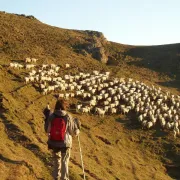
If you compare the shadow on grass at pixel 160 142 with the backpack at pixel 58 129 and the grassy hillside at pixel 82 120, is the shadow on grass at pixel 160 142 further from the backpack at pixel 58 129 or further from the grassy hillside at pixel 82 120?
the backpack at pixel 58 129

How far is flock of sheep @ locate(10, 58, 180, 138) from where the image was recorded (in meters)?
34.7

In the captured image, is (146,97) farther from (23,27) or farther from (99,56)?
(23,27)

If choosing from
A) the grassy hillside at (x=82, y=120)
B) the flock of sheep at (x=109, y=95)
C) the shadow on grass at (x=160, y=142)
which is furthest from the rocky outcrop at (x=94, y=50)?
the shadow on grass at (x=160, y=142)

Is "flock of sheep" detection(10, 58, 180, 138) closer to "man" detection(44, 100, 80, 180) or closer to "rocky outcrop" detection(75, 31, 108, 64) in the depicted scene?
"rocky outcrop" detection(75, 31, 108, 64)

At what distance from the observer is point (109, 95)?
3838cm

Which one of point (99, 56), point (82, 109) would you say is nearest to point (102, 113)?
point (82, 109)

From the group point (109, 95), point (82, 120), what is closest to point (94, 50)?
point (109, 95)

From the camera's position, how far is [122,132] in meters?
32.2

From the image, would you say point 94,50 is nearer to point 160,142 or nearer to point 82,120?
point 82,120

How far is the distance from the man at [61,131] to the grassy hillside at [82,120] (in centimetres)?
240

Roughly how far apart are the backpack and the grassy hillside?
2.82m

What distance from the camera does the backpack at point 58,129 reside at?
10438 mm

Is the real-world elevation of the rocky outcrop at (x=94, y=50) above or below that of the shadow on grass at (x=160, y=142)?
above

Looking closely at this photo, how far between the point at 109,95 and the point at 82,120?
7614mm
